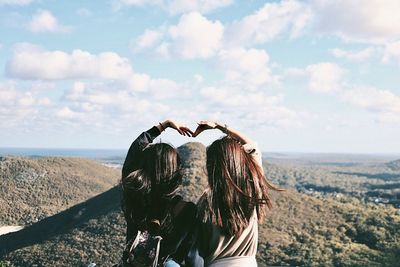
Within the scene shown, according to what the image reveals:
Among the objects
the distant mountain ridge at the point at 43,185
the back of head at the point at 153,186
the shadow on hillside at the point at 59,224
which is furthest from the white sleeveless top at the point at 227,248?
the distant mountain ridge at the point at 43,185

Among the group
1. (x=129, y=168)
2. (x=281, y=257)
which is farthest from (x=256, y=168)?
(x=281, y=257)

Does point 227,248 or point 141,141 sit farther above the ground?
point 141,141

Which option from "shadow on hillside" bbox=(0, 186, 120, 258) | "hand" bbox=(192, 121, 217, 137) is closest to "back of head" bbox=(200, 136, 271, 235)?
"hand" bbox=(192, 121, 217, 137)

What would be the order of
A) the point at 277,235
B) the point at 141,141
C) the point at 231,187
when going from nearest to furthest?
the point at 231,187
the point at 141,141
the point at 277,235

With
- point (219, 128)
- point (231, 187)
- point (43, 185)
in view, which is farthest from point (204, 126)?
point (43, 185)

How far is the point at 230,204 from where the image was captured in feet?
10.5

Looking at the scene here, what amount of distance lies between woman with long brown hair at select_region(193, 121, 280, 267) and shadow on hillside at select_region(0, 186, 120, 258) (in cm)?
3136

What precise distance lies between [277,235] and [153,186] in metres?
30.3

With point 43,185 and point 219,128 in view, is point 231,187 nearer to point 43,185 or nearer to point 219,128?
point 219,128

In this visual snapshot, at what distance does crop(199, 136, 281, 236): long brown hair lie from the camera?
10.5 feet

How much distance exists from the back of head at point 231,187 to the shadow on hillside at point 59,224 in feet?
103

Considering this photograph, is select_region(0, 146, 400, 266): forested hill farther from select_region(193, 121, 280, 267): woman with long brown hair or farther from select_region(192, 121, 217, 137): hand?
select_region(193, 121, 280, 267): woman with long brown hair

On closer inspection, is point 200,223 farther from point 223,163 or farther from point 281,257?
point 281,257

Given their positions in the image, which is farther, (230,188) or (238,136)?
(238,136)
